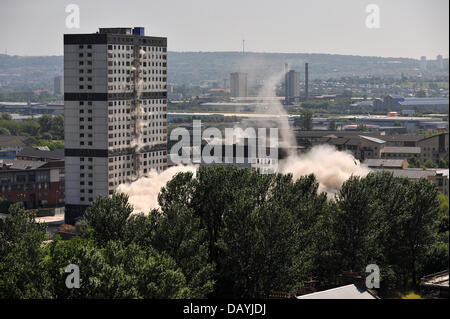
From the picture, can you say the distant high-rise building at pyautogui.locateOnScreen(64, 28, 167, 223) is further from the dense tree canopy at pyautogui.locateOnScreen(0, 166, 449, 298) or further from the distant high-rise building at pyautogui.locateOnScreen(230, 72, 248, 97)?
the distant high-rise building at pyautogui.locateOnScreen(230, 72, 248, 97)

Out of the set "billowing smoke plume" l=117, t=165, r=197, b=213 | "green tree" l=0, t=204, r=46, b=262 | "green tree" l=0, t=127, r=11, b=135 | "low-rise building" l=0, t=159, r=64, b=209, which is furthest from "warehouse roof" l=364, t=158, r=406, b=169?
"green tree" l=0, t=127, r=11, b=135

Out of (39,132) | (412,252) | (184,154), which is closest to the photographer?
(412,252)

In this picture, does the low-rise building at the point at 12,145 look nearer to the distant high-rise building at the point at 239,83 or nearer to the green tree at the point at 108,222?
the distant high-rise building at the point at 239,83

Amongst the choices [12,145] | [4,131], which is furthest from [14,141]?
[4,131]

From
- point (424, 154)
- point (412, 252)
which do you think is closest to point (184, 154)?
point (424, 154)

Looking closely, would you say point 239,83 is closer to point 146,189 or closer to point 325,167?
point 325,167
